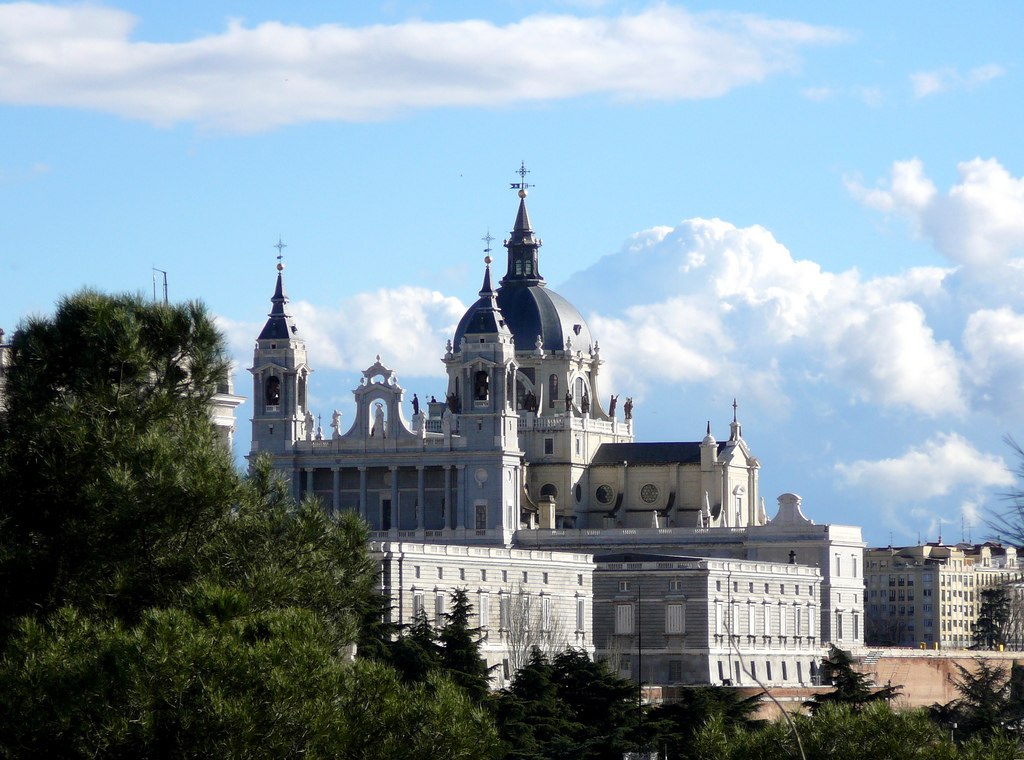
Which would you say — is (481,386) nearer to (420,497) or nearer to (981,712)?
(420,497)

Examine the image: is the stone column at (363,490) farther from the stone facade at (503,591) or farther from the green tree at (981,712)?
the green tree at (981,712)

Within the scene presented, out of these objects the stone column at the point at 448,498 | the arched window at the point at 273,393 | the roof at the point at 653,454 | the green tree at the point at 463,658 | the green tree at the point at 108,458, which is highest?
the arched window at the point at 273,393

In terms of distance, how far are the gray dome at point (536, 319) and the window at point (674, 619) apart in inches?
1346

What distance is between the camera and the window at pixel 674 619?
14012cm

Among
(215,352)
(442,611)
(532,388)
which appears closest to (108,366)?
(215,352)

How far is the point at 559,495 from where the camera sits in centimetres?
16800

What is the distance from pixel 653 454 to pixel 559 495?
6.36 metres

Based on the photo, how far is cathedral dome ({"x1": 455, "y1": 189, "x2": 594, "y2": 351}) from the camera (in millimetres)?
Result: 172375

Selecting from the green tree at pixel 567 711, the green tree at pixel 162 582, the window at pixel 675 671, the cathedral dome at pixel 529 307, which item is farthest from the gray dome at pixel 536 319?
the green tree at pixel 162 582

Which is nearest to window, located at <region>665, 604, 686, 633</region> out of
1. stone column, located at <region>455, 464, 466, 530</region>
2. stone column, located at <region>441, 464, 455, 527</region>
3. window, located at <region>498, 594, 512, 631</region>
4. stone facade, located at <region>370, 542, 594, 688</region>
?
stone facade, located at <region>370, 542, 594, 688</region>

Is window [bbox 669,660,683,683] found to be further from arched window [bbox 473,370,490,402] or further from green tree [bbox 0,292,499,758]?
→ green tree [bbox 0,292,499,758]

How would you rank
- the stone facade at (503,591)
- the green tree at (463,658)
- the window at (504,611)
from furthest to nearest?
1. the window at (504,611)
2. the stone facade at (503,591)
3. the green tree at (463,658)

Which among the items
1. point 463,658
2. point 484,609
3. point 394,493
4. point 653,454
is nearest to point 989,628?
point 653,454

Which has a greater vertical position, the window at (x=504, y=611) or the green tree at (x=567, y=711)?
the window at (x=504, y=611)
